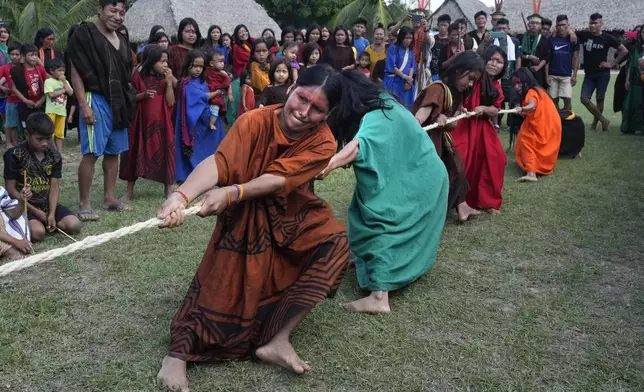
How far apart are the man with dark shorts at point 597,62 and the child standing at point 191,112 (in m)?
7.19

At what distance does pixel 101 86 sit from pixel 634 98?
29.8 ft

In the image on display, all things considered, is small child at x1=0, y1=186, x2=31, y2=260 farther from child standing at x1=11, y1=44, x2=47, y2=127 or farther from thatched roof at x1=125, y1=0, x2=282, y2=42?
thatched roof at x1=125, y1=0, x2=282, y2=42

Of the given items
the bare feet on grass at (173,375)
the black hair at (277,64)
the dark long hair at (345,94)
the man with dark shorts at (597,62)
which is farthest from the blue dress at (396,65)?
the bare feet on grass at (173,375)

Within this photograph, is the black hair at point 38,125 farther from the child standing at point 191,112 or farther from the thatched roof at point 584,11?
the thatched roof at point 584,11

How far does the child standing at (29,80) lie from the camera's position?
25.5ft

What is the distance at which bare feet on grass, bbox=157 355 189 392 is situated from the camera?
8.44 ft

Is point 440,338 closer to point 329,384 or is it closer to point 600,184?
point 329,384

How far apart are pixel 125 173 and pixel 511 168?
15.6ft

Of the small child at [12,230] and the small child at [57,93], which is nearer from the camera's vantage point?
the small child at [12,230]

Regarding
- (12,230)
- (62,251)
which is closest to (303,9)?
(12,230)

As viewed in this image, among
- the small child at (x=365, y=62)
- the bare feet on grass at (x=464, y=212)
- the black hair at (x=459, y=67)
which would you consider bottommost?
the bare feet on grass at (x=464, y=212)

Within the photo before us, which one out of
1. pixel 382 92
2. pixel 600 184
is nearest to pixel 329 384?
pixel 382 92

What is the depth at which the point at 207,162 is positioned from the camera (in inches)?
105

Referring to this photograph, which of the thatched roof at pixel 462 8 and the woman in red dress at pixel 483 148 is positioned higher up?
the thatched roof at pixel 462 8
